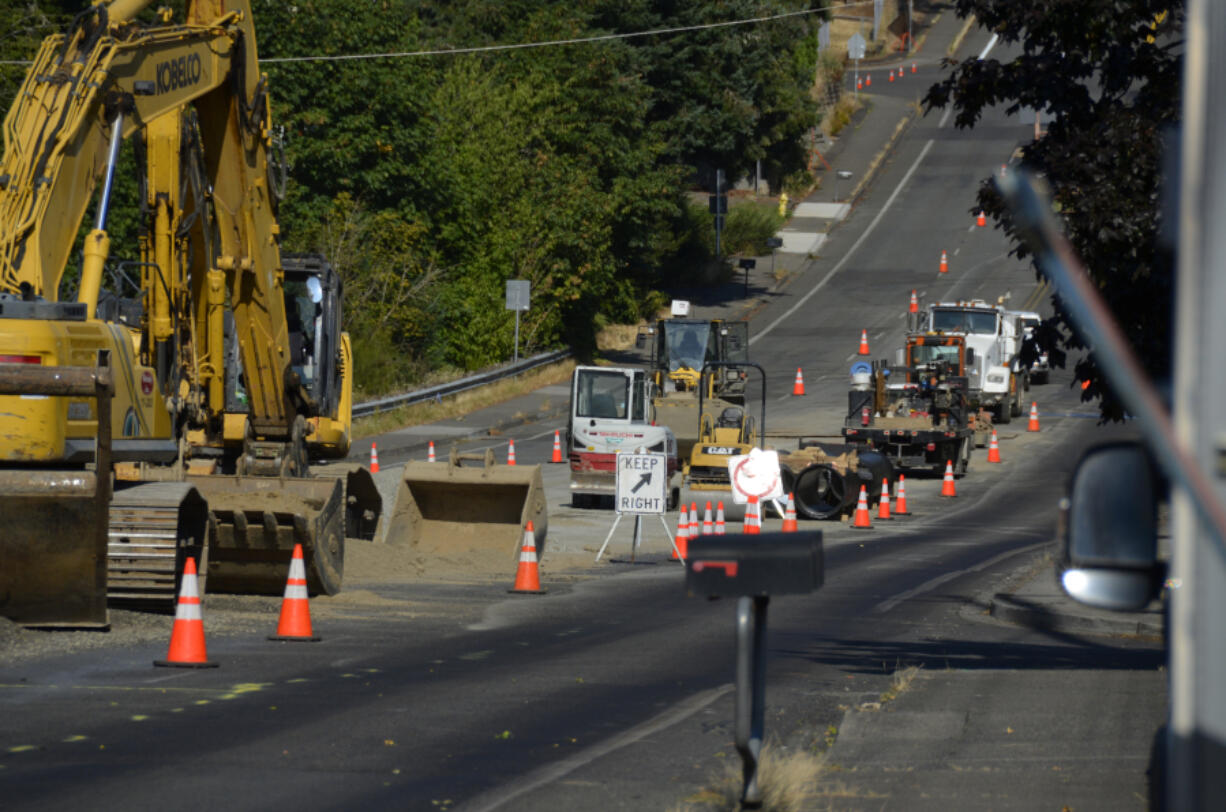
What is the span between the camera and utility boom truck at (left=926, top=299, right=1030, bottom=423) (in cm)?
4475

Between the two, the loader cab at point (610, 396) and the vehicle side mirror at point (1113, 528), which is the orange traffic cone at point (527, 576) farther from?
the vehicle side mirror at point (1113, 528)

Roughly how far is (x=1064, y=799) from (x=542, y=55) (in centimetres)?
5270

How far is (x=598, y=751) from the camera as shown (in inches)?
377

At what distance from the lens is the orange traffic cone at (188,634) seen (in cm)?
1183

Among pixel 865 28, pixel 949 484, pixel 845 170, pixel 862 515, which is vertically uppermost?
pixel 865 28

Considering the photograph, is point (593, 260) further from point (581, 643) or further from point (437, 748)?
point (437, 748)

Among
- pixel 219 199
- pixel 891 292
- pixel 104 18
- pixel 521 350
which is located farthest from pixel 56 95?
pixel 891 292

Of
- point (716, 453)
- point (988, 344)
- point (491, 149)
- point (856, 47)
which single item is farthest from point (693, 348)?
point (856, 47)

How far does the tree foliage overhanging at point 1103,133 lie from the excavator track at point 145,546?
272 inches

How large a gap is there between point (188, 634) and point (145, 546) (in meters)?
1.97

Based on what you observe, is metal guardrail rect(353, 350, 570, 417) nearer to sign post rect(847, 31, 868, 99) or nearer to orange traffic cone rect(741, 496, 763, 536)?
orange traffic cone rect(741, 496, 763, 536)

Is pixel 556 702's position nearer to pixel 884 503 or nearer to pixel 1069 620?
pixel 1069 620

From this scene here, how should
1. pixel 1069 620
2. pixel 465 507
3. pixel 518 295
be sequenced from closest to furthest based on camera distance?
pixel 1069 620 → pixel 465 507 → pixel 518 295

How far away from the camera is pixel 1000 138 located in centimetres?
8488
